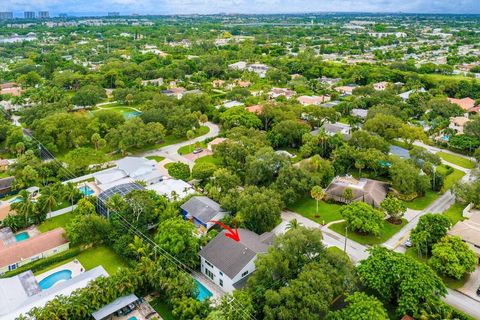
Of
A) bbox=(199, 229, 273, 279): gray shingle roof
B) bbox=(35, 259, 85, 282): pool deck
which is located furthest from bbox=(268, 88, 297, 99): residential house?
bbox=(35, 259, 85, 282): pool deck

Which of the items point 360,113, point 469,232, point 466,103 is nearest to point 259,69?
point 360,113

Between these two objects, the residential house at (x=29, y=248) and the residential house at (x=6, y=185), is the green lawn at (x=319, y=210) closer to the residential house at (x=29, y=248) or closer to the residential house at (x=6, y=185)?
the residential house at (x=29, y=248)

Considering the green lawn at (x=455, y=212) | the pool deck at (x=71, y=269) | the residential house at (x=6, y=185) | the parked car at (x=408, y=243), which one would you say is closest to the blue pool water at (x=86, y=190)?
the residential house at (x=6, y=185)

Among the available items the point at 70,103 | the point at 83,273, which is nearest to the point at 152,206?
the point at 83,273

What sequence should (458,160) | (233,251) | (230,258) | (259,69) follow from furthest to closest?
1. (259,69)
2. (458,160)
3. (233,251)
4. (230,258)

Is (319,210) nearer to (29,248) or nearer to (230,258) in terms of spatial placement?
(230,258)

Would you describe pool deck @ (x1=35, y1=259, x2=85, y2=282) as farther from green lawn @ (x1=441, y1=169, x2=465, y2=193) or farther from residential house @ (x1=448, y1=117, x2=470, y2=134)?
residential house @ (x1=448, y1=117, x2=470, y2=134)

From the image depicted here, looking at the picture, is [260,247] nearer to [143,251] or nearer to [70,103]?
[143,251]
